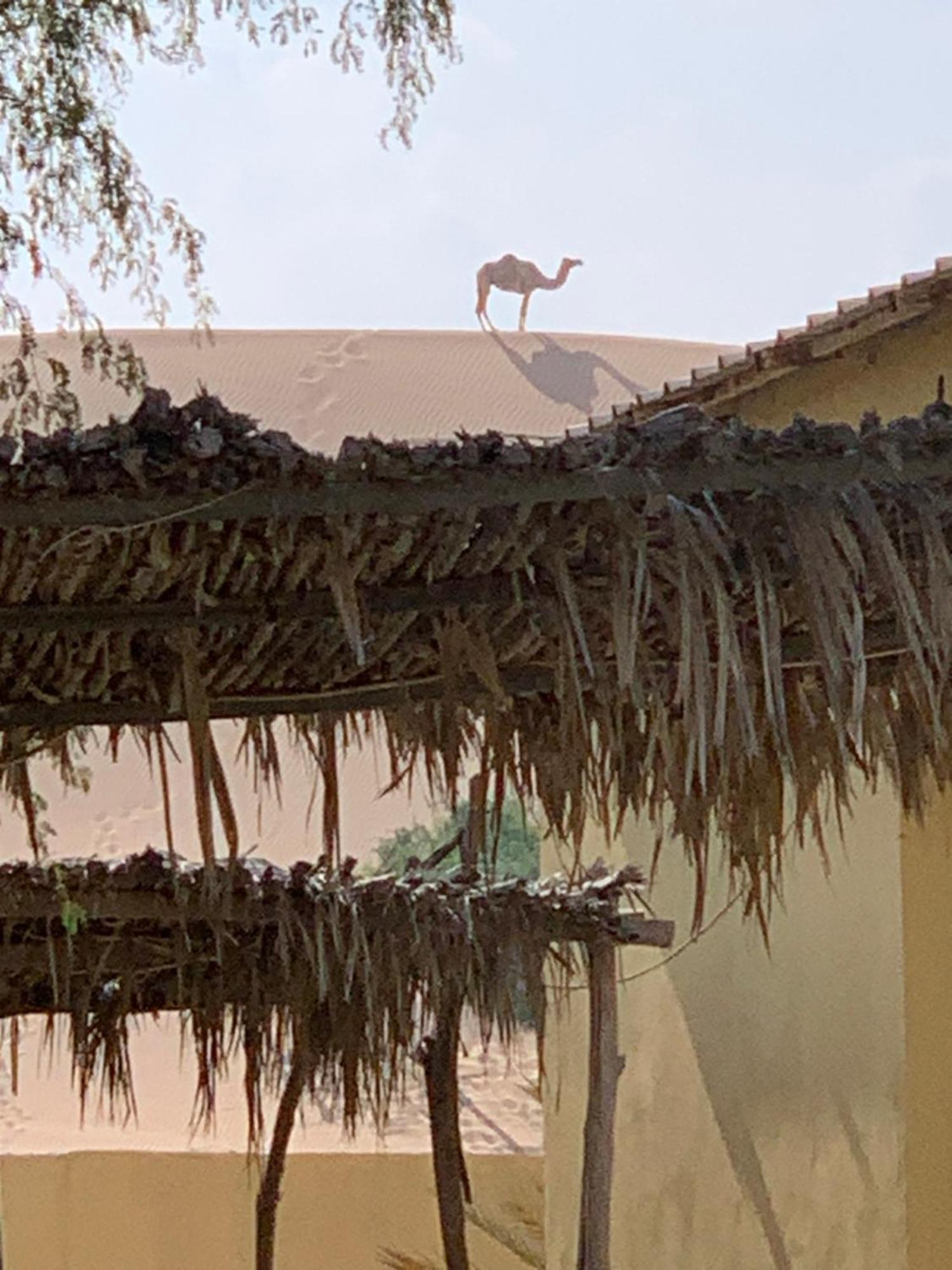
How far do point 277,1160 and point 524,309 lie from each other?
16.4 m

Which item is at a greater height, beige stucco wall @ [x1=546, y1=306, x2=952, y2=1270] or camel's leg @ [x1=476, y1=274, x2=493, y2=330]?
camel's leg @ [x1=476, y1=274, x2=493, y2=330]

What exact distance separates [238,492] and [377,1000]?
235 centimetres

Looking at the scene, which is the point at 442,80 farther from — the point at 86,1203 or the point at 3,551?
the point at 86,1203

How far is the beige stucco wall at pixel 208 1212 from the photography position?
7.32m

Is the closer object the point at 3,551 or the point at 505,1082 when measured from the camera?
the point at 3,551

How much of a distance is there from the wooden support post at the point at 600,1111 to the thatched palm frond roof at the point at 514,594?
4.06ft

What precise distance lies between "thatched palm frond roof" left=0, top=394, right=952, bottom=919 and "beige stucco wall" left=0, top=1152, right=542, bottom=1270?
544cm

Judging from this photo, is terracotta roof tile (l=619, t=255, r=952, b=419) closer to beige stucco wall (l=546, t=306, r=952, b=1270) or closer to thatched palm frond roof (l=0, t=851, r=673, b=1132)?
beige stucco wall (l=546, t=306, r=952, b=1270)

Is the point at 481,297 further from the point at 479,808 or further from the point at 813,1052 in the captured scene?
the point at 479,808

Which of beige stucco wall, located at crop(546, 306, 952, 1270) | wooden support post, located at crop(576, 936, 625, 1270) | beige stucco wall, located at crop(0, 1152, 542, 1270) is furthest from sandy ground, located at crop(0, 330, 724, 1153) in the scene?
wooden support post, located at crop(576, 936, 625, 1270)

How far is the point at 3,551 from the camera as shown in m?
1.89

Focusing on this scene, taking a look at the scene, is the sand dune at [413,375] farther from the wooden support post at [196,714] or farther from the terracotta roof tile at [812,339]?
the wooden support post at [196,714]

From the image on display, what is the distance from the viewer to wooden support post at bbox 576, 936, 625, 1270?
3.29m

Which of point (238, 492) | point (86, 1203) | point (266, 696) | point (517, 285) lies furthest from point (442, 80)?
point (517, 285)
